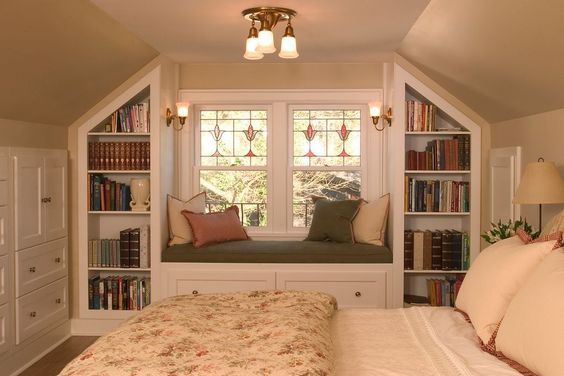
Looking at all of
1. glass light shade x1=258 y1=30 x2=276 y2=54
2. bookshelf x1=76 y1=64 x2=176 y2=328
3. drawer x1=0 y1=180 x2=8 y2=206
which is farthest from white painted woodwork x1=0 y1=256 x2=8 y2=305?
glass light shade x1=258 y1=30 x2=276 y2=54

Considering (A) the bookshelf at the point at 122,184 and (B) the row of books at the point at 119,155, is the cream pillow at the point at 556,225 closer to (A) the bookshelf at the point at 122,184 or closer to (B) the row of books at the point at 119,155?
(A) the bookshelf at the point at 122,184

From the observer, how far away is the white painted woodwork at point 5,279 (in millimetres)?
4055

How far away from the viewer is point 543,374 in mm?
1899

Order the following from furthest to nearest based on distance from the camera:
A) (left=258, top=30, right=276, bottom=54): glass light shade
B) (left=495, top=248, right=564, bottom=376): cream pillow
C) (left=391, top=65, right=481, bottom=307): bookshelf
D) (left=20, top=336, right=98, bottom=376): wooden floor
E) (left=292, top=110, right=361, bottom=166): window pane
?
(left=292, top=110, right=361, bottom=166): window pane → (left=391, top=65, right=481, bottom=307): bookshelf → (left=20, top=336, right=98, bottom=376): wooden floor → (left=258, top=30, right=276, bottom=54): glass light shade → (left=495, top=248, right=564, bottom=376): cream pillow

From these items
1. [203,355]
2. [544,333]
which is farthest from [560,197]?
[203,355]

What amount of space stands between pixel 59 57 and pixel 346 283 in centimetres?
264

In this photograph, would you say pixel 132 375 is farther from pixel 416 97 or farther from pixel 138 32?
pixel 416 97

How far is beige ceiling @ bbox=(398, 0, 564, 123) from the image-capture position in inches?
113

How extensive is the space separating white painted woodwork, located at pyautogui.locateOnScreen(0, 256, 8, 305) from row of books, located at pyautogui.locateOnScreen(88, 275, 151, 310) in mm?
1146

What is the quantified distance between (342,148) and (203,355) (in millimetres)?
3828

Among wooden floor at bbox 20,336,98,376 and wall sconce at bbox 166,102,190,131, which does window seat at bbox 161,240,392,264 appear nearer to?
wooden floor at bbox 20,336,98,376

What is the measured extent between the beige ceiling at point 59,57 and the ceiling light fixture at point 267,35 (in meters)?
0.89

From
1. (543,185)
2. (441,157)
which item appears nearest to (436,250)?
(441,157)

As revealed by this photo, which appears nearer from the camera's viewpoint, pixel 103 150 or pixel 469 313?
pixel 469 313
